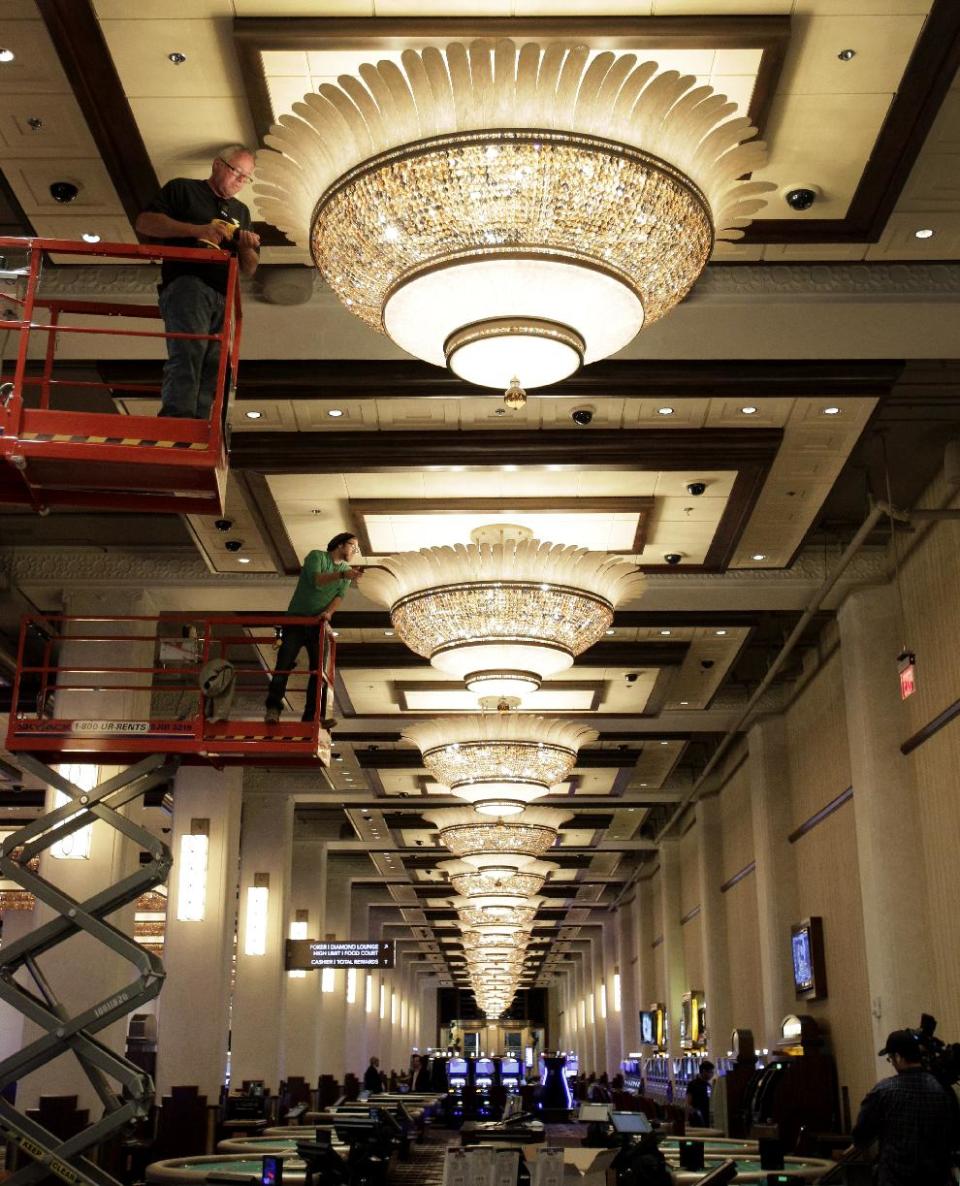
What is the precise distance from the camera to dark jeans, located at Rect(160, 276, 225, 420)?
5.87 metres

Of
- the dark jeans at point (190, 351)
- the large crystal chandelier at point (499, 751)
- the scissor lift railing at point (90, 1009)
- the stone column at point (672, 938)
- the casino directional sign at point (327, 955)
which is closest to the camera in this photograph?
the dark jeans at point (190, 351)

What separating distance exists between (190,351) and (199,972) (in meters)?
12.7

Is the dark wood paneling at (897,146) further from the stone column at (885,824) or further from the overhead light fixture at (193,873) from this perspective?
the overhead light fixture at (193,873)

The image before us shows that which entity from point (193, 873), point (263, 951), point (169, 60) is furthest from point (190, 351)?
point (263, 951)

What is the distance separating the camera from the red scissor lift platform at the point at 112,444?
5527 mm

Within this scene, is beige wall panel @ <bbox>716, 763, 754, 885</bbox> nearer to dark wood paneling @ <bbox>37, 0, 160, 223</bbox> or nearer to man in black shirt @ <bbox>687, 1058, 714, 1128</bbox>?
man in black shirt @ <bbox>687, 1058, 714, 1128</bbox>

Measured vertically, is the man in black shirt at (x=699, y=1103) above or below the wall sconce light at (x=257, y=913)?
below

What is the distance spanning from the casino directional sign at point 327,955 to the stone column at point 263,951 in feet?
1.52

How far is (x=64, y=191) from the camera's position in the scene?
7.29m

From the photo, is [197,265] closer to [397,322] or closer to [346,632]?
[397,322]

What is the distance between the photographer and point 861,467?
11789mm

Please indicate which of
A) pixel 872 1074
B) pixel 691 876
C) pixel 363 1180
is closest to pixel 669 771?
pixel 691 876

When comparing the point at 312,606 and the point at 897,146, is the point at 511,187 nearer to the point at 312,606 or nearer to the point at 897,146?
the point at 897,146

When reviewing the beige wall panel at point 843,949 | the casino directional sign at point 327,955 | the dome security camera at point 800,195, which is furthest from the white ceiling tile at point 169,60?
the casino directional sign at point 327,955
